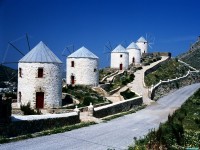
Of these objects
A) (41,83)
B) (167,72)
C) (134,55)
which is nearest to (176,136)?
(41,83)

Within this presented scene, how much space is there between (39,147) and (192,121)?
1495cm

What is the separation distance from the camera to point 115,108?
104ft

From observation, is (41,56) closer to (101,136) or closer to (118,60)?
(101,136)

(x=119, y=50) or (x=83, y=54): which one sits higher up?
(x=119, y=50)

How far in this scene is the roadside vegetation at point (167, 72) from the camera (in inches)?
2204

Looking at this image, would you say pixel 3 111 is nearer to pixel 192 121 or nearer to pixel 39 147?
pixel 39 147

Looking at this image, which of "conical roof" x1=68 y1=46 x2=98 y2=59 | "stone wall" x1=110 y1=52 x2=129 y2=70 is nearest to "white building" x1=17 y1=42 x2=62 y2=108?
"conical roof" x1=68 y1=46 x2=98 y2=59

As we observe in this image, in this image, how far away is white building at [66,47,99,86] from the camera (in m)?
46.3

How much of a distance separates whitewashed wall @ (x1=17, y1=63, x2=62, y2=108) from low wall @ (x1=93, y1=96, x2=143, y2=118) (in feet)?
17.8

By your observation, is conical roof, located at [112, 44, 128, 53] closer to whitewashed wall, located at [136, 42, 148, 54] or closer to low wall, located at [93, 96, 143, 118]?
whitewashed wall, located at [136, 42, 148, 54]

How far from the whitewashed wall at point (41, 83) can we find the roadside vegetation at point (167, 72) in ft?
72.5

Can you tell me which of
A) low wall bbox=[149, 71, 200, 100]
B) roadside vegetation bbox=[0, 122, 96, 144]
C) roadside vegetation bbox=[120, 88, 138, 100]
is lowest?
roadside vegetation bbox=[0, 122, 96, 144]

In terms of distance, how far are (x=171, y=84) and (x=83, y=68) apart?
1491cm

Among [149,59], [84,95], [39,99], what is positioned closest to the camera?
[39,99]
